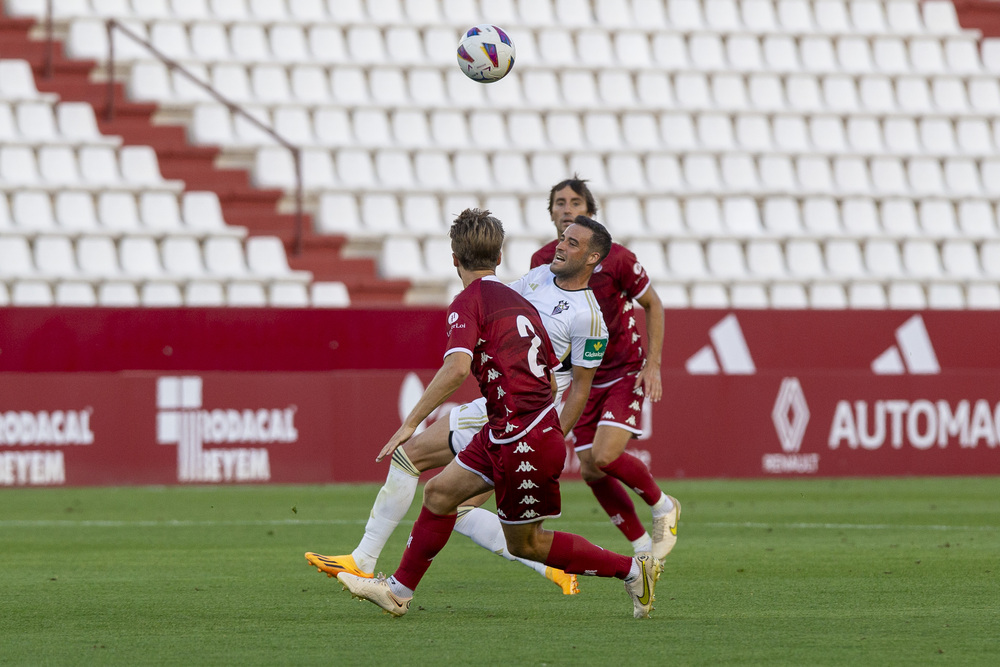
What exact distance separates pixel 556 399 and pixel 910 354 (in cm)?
1131

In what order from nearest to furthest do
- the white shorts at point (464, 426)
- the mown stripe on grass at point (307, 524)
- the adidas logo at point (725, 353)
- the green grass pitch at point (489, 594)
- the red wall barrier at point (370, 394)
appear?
the green grass pitch at point (489, 594)
the white shorts at point (464, 426)
the mown stripe on grass at point (307, 524)
the red wall barrier at point (370, 394)
the adidas logo at point (725, 353)

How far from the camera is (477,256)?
21.5 feet

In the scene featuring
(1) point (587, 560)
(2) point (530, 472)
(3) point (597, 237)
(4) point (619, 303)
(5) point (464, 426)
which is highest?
(3) point (597, 237)

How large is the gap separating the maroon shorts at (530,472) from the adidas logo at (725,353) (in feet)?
35.2

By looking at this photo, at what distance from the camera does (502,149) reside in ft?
68.1

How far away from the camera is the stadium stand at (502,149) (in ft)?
60.2

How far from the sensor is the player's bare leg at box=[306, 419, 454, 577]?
23.8ft

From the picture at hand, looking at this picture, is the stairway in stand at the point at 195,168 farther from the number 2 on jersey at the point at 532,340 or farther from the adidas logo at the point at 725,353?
the number 2 on jersey at the point at 532,340

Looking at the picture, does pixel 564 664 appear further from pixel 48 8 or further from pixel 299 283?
pixel 48 8

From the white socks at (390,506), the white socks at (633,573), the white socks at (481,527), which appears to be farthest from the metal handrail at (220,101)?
Result: the white socks at (633,573)

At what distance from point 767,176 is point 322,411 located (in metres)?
8.59

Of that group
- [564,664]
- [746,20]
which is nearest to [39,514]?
[564,664]

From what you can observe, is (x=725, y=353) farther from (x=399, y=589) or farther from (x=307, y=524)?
(x=399, y=589)

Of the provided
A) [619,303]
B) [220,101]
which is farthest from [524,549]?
[220,101]
